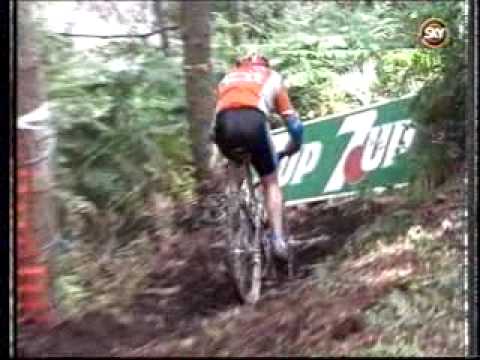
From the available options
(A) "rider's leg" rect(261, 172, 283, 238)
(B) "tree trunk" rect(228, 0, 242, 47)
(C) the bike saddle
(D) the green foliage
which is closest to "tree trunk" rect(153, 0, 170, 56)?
(D) the green foliage

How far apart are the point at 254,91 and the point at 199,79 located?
13 centimetres

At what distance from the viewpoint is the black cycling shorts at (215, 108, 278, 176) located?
6.00 ft

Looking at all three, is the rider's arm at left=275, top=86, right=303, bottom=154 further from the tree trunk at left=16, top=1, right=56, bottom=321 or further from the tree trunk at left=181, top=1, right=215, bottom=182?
the tree trunk at left=16, top=1, right=56, bottom=321

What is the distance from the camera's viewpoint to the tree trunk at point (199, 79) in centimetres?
182

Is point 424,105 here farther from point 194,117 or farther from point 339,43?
point 194,117

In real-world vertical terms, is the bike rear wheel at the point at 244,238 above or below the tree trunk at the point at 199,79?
below

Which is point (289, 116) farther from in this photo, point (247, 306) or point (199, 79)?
point (247, 306)

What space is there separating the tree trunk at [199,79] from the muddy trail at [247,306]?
0.17m

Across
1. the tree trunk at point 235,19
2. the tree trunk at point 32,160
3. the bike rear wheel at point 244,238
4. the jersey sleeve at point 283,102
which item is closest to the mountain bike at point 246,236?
the bike rear wheel at point 244,238

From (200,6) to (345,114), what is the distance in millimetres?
414

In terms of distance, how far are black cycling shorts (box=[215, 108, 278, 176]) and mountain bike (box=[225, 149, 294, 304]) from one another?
0.02m

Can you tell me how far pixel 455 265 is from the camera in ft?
5.80

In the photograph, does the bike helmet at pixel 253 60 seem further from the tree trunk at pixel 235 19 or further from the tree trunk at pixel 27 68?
the tree trunk at pixel 27 68

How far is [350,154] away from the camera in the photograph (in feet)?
6.13
